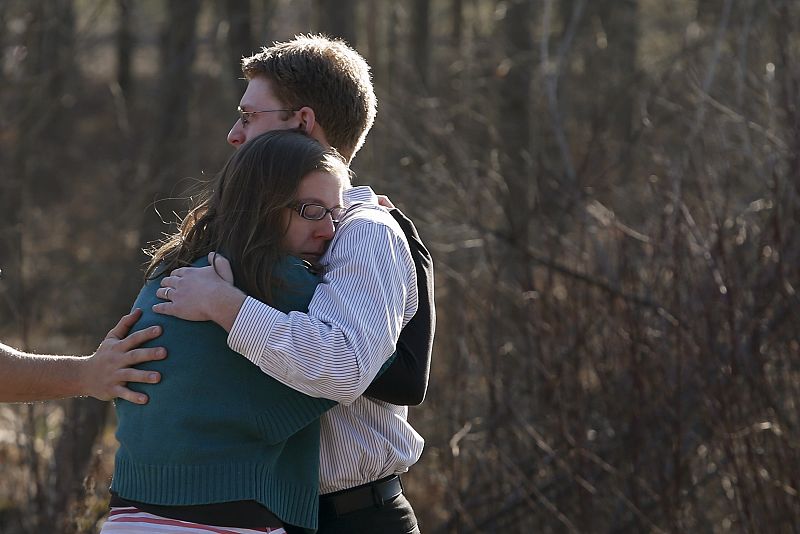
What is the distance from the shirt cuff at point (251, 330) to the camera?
2213mm

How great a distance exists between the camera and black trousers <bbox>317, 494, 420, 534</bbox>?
254 cm

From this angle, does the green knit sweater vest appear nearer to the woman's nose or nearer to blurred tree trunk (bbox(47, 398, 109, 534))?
the woman's nose

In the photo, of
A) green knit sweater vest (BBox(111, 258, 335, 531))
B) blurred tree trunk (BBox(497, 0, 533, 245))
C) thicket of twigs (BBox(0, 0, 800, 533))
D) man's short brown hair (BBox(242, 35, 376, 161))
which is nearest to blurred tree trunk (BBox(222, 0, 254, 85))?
blurred tree trunk (BBox(497, 0, 533, 245))

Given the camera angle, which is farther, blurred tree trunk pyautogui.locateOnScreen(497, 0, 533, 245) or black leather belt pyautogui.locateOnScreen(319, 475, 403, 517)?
blurred tree trunk pyautogui.locateOnScreen(497, 0, 533, 245)

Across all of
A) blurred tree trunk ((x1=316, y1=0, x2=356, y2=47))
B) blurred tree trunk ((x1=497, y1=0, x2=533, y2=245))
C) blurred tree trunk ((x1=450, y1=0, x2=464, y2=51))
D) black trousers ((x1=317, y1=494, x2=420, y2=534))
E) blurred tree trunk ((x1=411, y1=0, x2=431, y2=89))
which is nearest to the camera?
black trousers ((x1=317, y1=494, x2=420, y2=534))

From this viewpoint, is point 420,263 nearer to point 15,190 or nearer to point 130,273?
point 130,273

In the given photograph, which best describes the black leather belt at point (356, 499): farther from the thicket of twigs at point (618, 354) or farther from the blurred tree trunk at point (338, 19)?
the blurred tree trunk at point (338, 19)

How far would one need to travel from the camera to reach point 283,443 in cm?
235

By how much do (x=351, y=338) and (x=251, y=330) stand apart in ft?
0.65

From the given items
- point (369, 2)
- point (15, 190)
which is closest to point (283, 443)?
point (15, 190)

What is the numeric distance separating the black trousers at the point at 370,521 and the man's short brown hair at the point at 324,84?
2.98ft

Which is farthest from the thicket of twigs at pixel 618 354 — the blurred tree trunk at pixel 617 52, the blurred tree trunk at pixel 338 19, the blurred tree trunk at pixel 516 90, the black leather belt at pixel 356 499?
the blurred tree trunk at pixel 338 19

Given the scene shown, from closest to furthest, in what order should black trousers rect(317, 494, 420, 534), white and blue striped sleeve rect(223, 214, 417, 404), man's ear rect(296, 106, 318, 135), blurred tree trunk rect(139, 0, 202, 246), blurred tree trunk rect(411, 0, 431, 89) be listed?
white and blue striped sleeve rect(223, 214, 417, 404) → black trousers rect(317, 494, 420, 534) → man's ear rect(296, 106, 318, 135) → blurred tree trunk rect(139, 0, 202, 246) → blurred tree trunk rect(411, 0, 431, 89)

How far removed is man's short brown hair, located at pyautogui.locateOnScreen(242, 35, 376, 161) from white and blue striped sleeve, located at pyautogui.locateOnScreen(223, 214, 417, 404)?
55 centimetres
